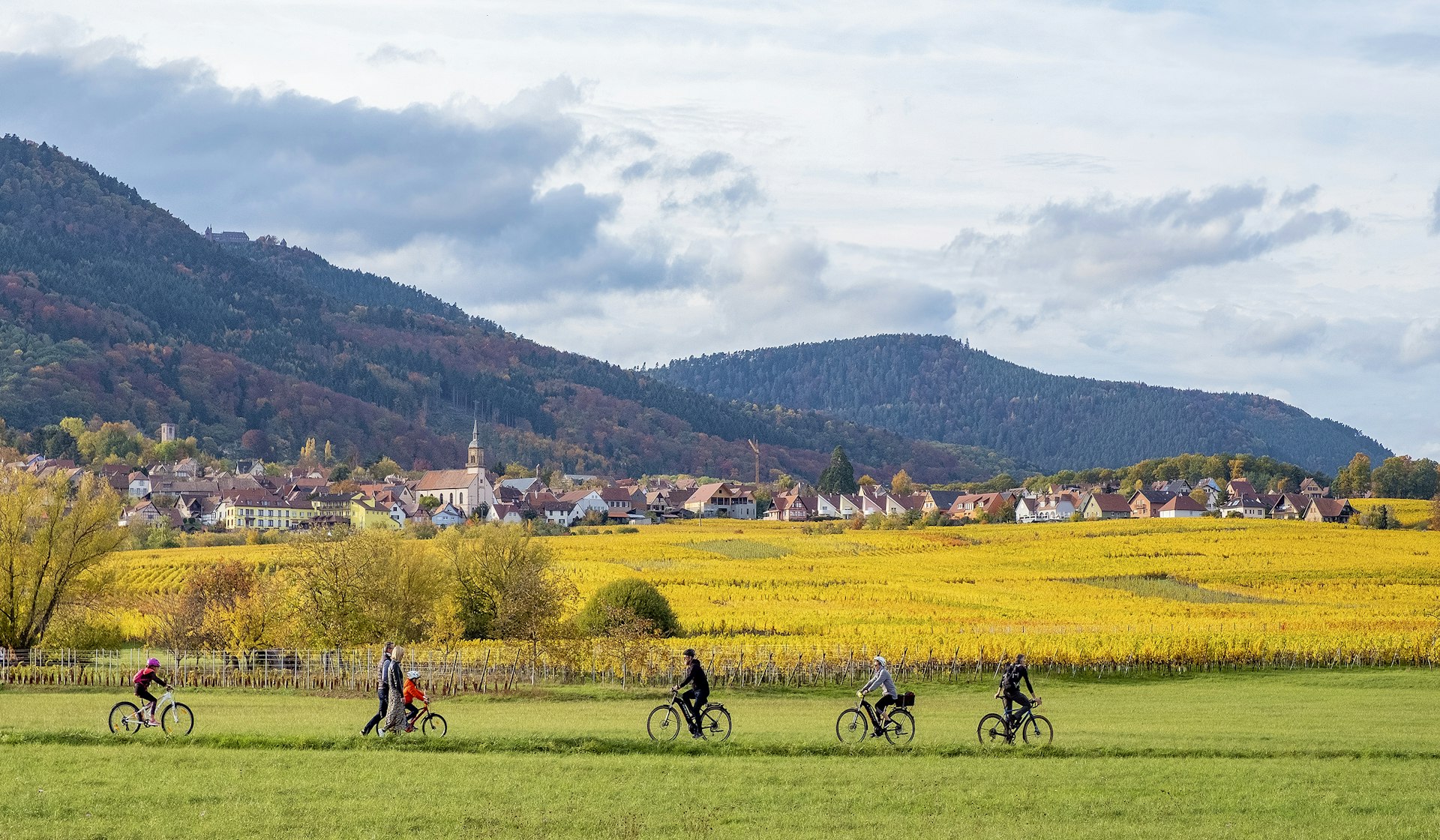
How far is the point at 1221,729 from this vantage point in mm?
30234

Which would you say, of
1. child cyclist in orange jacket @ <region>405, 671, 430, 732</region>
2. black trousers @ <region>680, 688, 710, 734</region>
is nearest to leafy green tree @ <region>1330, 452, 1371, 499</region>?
black trousers @ <region>680, 688, 710, 734</region>

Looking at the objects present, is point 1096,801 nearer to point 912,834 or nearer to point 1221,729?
point 912,834

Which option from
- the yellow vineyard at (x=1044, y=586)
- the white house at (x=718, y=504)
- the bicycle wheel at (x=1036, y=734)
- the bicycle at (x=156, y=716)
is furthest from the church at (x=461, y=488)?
the bicycle wheel at (x=1036, y=734)

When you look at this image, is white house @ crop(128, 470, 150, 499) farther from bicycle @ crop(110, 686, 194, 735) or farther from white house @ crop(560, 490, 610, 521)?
Result: bicycle @ crop(110, 686, 194, 735)

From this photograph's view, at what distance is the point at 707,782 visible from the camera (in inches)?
834

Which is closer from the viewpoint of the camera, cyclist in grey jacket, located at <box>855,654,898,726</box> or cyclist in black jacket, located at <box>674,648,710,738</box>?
cyclist in grey jacket, located at <box>855,654,898,726</box>

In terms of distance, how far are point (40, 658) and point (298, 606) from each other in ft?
28.4

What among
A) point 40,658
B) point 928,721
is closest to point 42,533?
point 40,658

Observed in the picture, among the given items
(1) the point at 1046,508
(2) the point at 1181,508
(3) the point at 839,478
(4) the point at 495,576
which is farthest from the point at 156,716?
(3) the point at 839,478

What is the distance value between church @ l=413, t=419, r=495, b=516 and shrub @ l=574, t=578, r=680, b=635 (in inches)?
4402

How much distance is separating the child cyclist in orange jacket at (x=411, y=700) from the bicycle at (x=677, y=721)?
423 centimetres

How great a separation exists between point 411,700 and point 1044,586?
61014 millimetres

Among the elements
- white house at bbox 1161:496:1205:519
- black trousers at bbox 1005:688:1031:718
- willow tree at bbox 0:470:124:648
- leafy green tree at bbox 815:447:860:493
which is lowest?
black trousers at bbox 1005:688:1031:718

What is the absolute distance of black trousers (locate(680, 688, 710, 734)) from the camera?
83.1 feet
